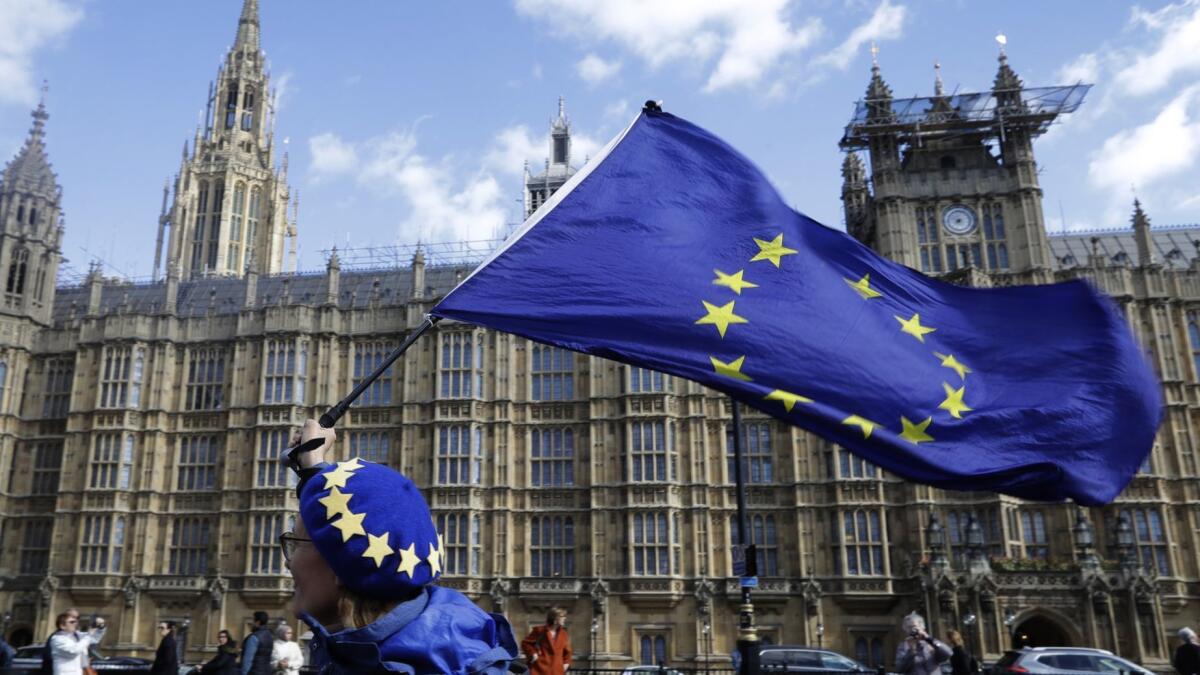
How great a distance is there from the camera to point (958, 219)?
133 feet

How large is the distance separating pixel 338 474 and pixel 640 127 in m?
5.60

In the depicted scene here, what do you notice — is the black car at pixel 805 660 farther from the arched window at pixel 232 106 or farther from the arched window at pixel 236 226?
the arched window at pixel 232 106

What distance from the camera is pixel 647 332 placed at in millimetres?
6641

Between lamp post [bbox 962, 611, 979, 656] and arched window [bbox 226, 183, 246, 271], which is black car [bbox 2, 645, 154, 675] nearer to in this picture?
lamp post [bbox 962, 611, 979, 656]

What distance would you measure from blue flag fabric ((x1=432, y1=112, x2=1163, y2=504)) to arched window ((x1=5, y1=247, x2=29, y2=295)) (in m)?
47.5

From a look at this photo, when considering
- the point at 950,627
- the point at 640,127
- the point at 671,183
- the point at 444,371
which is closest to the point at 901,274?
the point at 671,183

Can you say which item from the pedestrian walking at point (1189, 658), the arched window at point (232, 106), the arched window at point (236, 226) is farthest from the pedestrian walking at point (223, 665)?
the arched window at point (232, 106)

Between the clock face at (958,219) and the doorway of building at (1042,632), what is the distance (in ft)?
51.7

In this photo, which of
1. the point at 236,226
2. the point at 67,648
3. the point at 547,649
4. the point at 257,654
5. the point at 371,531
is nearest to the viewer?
the point at 371,531

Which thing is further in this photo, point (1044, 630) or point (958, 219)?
point (958, 219)

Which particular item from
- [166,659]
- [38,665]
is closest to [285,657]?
[166,659]

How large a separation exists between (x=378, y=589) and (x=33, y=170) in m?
53.6

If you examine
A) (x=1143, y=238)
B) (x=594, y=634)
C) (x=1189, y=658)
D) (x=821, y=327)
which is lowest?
(x=594, y=634)

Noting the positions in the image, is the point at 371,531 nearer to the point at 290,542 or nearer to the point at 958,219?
the point at 290,542
